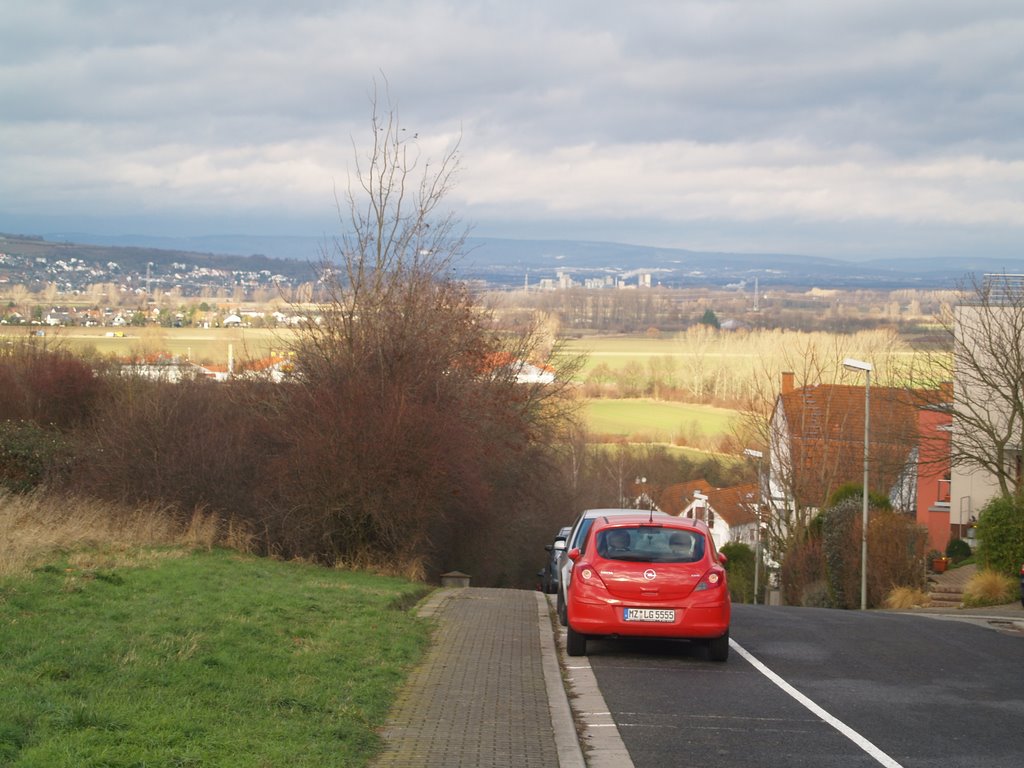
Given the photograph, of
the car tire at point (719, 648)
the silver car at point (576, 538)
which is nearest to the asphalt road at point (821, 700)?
the car tire at point (719, 648)

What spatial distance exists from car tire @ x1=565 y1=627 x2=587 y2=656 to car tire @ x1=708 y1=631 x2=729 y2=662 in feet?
4.41

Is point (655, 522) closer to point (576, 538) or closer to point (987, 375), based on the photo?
point (576, 538)

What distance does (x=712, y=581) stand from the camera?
1213 cm

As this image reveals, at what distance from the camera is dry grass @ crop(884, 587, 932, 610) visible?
30.4 metres

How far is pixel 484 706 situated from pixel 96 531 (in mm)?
11689

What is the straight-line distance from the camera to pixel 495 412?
115ft

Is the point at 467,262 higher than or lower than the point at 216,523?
higher

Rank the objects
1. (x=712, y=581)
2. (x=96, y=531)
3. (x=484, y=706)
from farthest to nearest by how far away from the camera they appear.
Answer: (x=96, y=531) < (x=712, y=581) < (x=484, y=706)

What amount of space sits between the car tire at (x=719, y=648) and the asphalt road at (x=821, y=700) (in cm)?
13

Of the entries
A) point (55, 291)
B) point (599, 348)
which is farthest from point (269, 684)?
point (599, 348)

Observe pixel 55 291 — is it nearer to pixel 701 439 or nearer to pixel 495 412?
pixel 701 439

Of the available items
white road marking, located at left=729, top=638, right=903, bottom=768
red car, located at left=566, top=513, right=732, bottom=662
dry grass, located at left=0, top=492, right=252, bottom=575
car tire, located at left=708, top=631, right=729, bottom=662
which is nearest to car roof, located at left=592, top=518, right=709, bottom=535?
red car, located at left=566, top=513, right=732, bottom=662

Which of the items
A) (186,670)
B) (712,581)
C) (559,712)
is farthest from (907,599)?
(186,670)

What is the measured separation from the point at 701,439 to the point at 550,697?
229 feet
